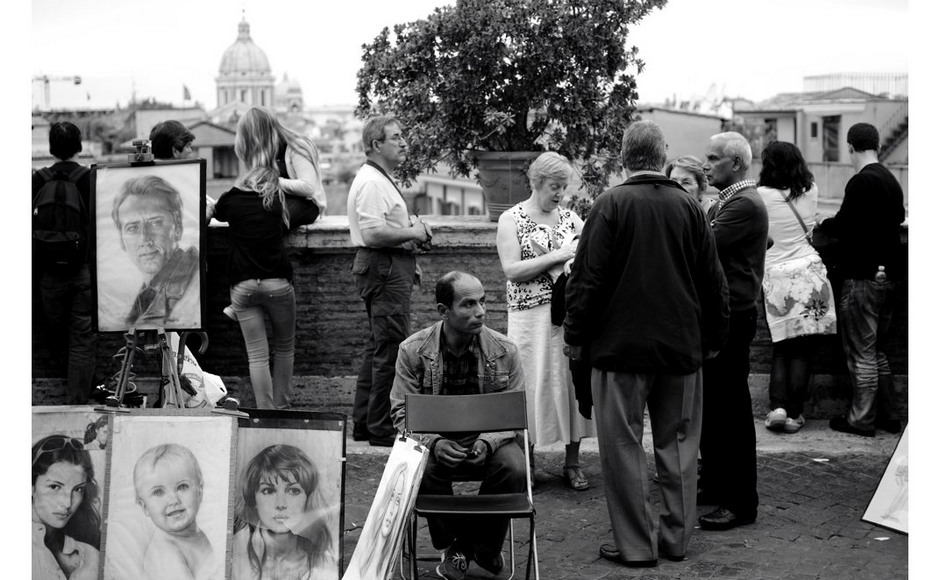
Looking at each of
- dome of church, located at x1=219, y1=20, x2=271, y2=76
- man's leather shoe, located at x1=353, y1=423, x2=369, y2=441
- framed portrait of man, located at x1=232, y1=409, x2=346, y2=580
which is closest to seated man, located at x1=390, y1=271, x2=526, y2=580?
framed portrait of man, located at x1=232, y1=409, x2=346, y2=580

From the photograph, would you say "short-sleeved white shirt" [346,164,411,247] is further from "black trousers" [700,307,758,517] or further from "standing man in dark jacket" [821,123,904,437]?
"standing man in dark jacket" [821,123,904,437]

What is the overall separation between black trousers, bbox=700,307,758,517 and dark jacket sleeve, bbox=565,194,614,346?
2.82 feet

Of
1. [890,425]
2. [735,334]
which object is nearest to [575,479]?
[735,334]

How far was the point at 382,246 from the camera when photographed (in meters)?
6.52

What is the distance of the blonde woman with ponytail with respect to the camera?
6.51 meters

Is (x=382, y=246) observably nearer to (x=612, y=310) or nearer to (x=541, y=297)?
(x=541, y=297)

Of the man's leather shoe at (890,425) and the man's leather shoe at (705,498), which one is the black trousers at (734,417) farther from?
the man's leather shoe at (890,425)

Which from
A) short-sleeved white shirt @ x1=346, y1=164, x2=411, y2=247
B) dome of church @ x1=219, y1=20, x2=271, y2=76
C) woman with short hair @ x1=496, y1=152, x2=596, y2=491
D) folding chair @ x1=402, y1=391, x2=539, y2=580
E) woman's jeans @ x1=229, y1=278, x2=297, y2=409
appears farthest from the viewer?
dome of church @ x1=219, y1=20, x2=271, y2=76

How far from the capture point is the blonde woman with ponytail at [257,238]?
651cm

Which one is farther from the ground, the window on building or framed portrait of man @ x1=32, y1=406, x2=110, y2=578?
the window on building

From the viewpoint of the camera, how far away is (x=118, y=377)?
4.85m

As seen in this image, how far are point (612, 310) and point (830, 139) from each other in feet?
108

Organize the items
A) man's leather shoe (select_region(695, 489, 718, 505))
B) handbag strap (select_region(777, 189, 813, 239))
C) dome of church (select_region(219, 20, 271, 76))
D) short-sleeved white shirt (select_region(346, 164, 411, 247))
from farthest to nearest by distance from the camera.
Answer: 1. dome of church (select_region(219, 20, 271, 76))
2. handbag strap (select_region(777, 189, 813, 239))
3. short-sleeved white shirt (select_region(346, 164, 411, 247))
4. man's leather shoe (select_region(695, 489, 718, 505))

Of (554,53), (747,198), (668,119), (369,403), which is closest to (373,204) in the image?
(369,403)
